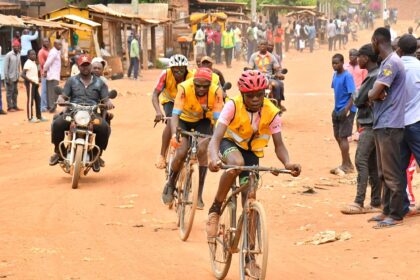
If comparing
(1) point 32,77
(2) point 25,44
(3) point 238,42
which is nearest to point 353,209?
(1) point 32,77

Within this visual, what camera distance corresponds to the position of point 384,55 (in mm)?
9547

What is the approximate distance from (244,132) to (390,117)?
2.26 metres

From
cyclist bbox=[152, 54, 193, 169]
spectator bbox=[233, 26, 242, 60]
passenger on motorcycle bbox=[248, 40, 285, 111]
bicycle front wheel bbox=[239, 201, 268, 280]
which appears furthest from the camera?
spectator bbox=[233, 26, 242, 60]

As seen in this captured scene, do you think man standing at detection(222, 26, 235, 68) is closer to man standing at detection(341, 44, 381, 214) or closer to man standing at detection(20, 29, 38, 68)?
man standing at detection(20, 29, 38, 68)

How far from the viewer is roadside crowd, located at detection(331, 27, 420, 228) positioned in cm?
945

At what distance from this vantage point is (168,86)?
471 inches

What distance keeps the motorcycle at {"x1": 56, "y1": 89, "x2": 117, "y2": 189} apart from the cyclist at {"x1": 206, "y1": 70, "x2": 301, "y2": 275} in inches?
215

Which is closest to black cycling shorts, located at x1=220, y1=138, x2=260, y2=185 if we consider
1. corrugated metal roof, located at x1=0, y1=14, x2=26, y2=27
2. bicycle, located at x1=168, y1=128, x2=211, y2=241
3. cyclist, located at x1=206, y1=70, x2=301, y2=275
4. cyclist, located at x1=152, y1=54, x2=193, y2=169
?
cyclist, located at x1=206, y1=70, x2=301, y2=275

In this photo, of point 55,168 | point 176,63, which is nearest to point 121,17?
point 55,168

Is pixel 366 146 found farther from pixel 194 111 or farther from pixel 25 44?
pixel 25 44

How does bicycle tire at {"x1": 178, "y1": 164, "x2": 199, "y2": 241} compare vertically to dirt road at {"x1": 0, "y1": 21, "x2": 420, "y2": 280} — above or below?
above

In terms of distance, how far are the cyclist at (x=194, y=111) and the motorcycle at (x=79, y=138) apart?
9.03ft

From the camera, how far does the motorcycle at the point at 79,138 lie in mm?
13242

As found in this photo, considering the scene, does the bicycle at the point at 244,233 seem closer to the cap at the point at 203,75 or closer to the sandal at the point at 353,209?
the cap at the point at 203,75
